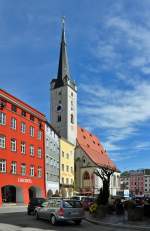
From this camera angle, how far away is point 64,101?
102875mm

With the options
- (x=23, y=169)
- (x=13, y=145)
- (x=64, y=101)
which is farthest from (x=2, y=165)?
(x=64, y=101)

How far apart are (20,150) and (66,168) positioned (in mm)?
29805

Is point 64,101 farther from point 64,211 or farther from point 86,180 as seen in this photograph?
point 64,211

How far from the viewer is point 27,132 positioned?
6378 cm

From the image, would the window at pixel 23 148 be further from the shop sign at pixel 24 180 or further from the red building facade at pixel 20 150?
the shop sign at pixel 24 180

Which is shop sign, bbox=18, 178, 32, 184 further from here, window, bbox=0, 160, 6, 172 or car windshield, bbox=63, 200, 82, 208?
car windshield, bbox=63, 200, 82, 208

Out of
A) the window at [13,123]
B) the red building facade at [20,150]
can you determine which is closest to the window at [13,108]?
the red building facade at [20,150]

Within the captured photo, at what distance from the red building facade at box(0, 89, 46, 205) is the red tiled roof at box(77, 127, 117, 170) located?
119 ft

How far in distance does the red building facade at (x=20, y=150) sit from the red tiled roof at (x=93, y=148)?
1427 inches

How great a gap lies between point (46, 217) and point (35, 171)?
40.6m

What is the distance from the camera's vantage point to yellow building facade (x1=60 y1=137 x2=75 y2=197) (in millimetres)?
85750

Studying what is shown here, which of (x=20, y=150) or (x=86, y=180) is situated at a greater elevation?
(x=20, y=150)

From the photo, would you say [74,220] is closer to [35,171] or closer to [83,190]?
[35,171]

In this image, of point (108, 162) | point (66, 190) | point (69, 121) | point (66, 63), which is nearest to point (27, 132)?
point (66, 190)
